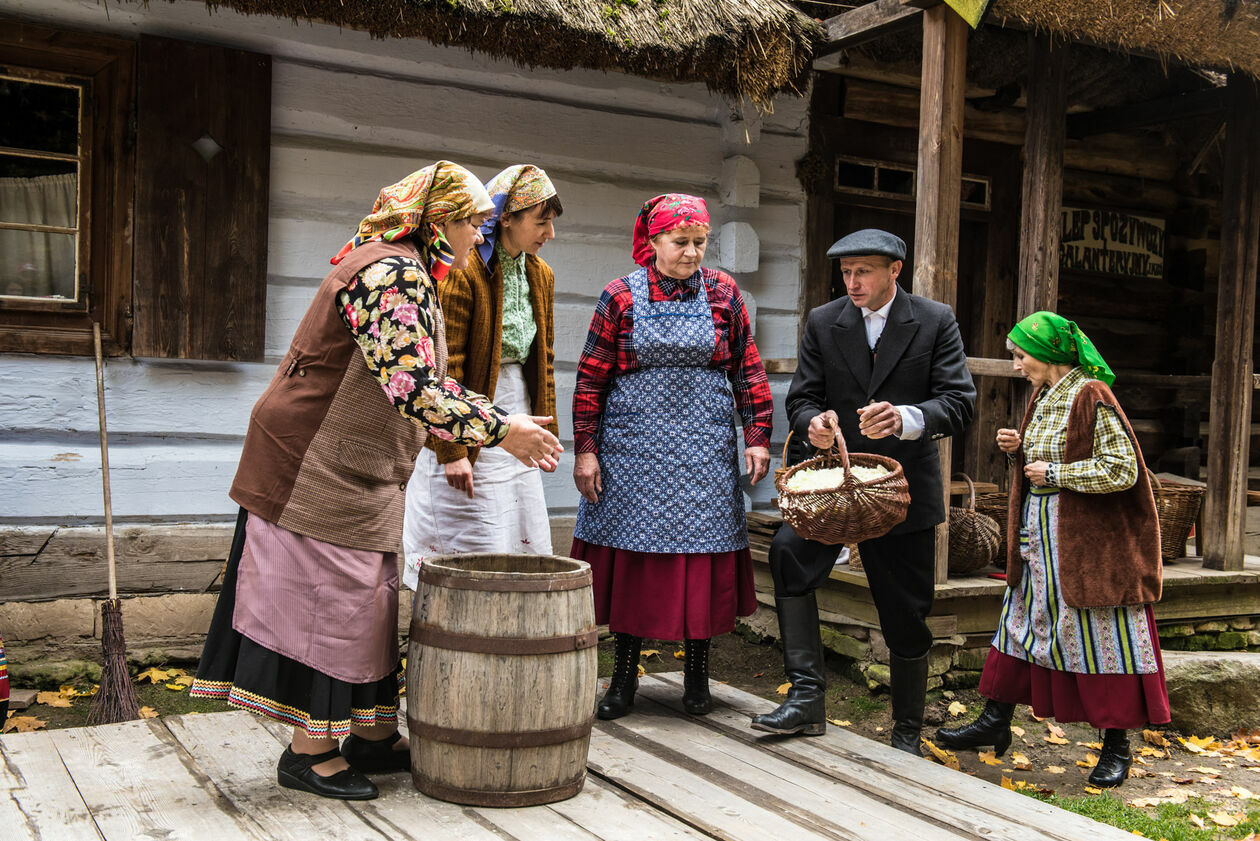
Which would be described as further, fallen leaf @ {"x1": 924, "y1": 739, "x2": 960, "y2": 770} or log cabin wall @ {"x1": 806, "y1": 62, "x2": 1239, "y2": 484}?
log cabin wall @ {"x1": 806, "y1": 62, "x2": 1239, "y2": 484}

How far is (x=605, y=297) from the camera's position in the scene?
12.5 ft

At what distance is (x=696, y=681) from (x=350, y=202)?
8.98ft

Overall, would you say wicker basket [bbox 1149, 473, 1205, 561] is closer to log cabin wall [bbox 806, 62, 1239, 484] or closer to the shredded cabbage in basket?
log cabin wall [bbox 806, 62, 1239, 484]

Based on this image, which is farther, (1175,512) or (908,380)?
(1175,512)

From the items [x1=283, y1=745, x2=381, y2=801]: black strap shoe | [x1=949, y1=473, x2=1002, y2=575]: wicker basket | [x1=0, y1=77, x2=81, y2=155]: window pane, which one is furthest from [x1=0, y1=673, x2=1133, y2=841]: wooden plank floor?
[x1=0, y1=77, x2=81, y2=155]: window pane

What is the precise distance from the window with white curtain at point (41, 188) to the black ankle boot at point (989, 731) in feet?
12.8

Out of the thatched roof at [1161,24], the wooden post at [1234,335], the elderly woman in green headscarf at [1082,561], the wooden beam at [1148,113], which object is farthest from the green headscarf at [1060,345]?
the wooden beam at [1148,113]

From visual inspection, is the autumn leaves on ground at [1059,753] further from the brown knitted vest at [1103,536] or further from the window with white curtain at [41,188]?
the window with white curtain at [41,188]

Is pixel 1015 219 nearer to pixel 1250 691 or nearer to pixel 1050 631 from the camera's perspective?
pixel 1250 691

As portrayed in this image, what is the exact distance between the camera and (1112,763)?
13.4 ft

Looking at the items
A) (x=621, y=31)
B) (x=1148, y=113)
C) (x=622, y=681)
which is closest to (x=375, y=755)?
(x=622, y=681)

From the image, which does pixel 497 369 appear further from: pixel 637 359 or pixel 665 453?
pixel 665 453

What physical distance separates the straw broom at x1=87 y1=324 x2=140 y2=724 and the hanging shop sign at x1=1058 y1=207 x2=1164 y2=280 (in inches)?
231

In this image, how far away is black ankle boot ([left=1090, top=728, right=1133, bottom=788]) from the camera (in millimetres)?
4055
